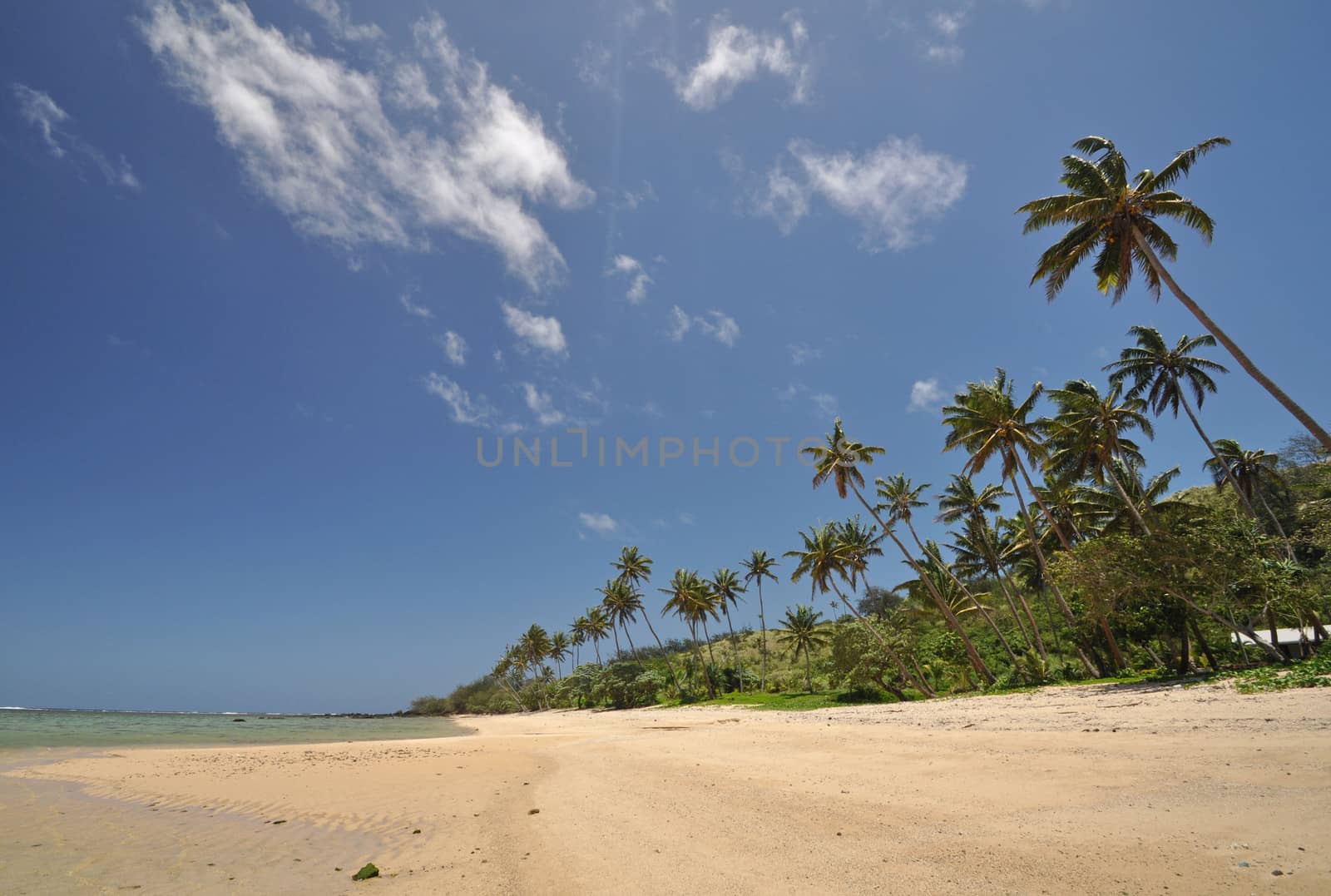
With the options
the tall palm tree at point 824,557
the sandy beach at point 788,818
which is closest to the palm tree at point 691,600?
the tall palm tree at point 824,557

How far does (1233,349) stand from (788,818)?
21.4m

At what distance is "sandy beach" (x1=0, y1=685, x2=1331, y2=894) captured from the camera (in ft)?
16.6

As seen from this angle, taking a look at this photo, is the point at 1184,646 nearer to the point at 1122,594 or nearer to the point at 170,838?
the point at 1122,594

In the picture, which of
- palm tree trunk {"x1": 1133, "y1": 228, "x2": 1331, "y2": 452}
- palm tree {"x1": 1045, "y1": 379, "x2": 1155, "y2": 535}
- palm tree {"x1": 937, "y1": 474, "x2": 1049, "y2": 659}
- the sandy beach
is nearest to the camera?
the sandy beach

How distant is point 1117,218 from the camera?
65.8 feet

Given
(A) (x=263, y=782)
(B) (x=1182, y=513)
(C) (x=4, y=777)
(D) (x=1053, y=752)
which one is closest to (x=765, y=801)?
(D) (x=1053, y=752)

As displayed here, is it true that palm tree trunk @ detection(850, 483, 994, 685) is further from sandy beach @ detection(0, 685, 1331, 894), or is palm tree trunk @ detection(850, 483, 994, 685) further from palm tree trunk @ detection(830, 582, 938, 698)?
sandy beach @ detection(0, 685, 1331, 894)

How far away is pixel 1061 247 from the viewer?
21.5m

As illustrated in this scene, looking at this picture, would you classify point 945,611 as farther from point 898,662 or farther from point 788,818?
point 788,818

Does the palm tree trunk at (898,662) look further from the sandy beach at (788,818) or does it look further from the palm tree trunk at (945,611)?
the sandy beach at (788,818)

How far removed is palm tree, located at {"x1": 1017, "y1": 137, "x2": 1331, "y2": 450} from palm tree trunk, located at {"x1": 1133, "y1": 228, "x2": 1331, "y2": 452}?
3 cm

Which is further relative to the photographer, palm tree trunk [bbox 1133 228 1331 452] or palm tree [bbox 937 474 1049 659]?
palm tree [bbox 937 474 1049 659]

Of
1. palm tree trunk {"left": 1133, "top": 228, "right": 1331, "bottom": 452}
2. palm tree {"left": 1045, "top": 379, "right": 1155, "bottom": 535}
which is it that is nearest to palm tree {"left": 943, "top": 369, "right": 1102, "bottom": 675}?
palm tree {"left": 1045, "top": 379, "right": 1155, "bottom": 535}

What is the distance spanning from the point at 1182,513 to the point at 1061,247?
17058mm
